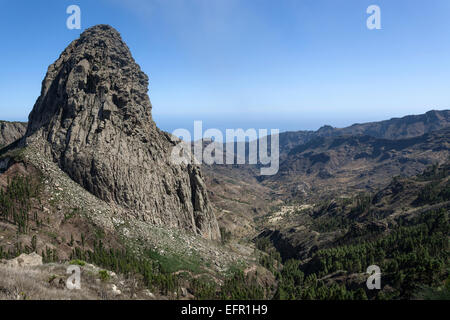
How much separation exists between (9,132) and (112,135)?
132563 millimetres

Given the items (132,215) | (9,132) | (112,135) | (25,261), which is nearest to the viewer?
(25,261)

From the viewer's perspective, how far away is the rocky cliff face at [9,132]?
611ft

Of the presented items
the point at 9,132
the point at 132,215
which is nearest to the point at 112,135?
the point at 132,215

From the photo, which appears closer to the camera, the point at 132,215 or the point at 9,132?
the point at 132,215

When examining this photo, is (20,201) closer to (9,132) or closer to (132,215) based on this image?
(132,215)

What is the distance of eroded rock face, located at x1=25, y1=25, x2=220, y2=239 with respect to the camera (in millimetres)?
99650

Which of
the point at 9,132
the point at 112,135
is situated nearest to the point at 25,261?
the point at 112,135

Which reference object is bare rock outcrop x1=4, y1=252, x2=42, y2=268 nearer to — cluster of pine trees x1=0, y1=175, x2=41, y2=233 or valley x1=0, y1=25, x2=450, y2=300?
valley x1=0, y1=25, x2=450, y2=300

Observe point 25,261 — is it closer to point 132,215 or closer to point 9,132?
point 132,215

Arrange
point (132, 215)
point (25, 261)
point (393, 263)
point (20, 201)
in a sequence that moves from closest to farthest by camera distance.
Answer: point (25, 261)
point (20, 201)
point (393, 263)
point (132, 215)

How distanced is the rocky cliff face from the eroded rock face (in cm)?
9311

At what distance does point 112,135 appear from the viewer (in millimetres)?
106938

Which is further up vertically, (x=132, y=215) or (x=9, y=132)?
(x=9, y=132)

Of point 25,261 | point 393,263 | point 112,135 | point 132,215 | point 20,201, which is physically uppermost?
point 112,135
